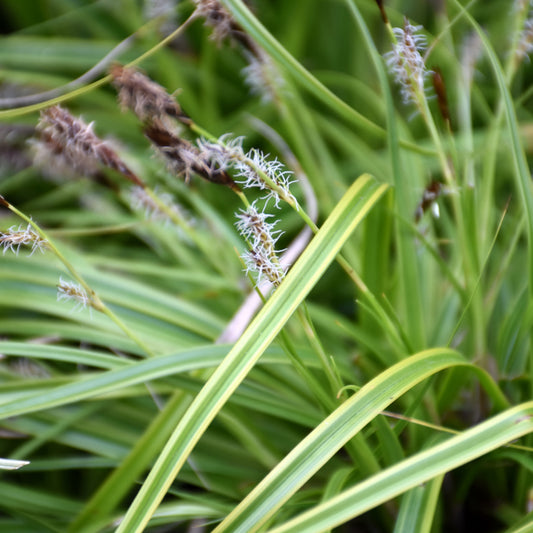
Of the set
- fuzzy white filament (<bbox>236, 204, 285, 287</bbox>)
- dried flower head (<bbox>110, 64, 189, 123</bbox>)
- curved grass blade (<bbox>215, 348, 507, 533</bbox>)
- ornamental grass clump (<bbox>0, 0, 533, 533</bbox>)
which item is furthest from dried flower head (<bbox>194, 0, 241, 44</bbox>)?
curved grass blade (<bbox>215, 348, 507, 533</bbox>)

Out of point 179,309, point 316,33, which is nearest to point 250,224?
point 179,309

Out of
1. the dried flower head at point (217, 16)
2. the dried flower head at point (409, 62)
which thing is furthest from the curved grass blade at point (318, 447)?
the dried flower head at point (217, 16)

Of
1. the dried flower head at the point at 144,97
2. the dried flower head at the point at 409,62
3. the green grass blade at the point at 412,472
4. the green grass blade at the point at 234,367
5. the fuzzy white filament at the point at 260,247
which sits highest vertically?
the dried flower head at the point at 144,97

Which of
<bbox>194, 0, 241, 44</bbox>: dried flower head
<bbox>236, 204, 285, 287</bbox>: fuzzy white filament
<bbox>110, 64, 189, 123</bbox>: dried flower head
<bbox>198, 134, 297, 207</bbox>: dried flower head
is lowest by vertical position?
<bbox>236, 204, 285, 287</bbox>: fuzzy white filament

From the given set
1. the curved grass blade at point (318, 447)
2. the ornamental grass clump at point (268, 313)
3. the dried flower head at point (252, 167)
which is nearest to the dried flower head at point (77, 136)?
the ornamental grass clump at point (268, 313)

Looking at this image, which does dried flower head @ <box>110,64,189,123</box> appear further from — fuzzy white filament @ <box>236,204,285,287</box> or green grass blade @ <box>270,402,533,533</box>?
green grass blade @ <box>270,402,533,533</box>

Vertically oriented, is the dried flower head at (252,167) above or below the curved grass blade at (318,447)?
above

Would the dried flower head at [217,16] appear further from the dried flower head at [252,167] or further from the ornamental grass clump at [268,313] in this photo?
the dried flower head at [252,167]

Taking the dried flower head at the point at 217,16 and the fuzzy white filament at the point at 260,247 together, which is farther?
the dried flower head at the point at 217,16

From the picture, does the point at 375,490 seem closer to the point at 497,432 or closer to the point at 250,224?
the point at 497,432
